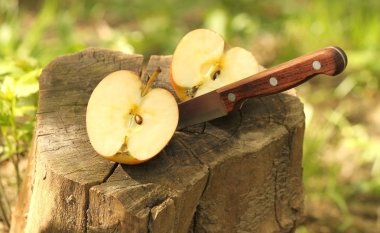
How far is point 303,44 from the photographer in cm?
441

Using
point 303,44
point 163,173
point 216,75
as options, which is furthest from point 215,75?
point 303,44

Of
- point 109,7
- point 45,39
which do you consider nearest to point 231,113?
point 45,39

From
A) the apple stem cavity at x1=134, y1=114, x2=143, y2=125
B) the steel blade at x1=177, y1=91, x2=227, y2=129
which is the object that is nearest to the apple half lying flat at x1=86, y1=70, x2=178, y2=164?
the apple stem cavity at x1=134, y1=114, x2=143, y2=125

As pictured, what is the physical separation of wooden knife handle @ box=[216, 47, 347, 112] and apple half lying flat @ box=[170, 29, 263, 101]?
13cm

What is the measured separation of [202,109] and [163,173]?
0.26 m

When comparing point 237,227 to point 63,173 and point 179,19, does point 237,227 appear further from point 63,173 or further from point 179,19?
point 179,19

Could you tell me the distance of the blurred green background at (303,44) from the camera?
3.44 meters

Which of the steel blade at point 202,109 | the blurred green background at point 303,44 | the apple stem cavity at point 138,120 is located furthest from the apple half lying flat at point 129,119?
the blurred green background at point 303,44

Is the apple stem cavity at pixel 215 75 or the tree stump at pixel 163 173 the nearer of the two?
the tree stump at pixel 163 173

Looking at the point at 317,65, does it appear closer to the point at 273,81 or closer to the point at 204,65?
the point at 273,81

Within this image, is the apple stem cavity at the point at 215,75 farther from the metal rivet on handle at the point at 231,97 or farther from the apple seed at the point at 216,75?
the metal rivet on handle at the point at 231,97

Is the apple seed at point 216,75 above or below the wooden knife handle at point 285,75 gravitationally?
above

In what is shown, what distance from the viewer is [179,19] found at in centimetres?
487

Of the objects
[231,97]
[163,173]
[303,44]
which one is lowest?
[303,44]
